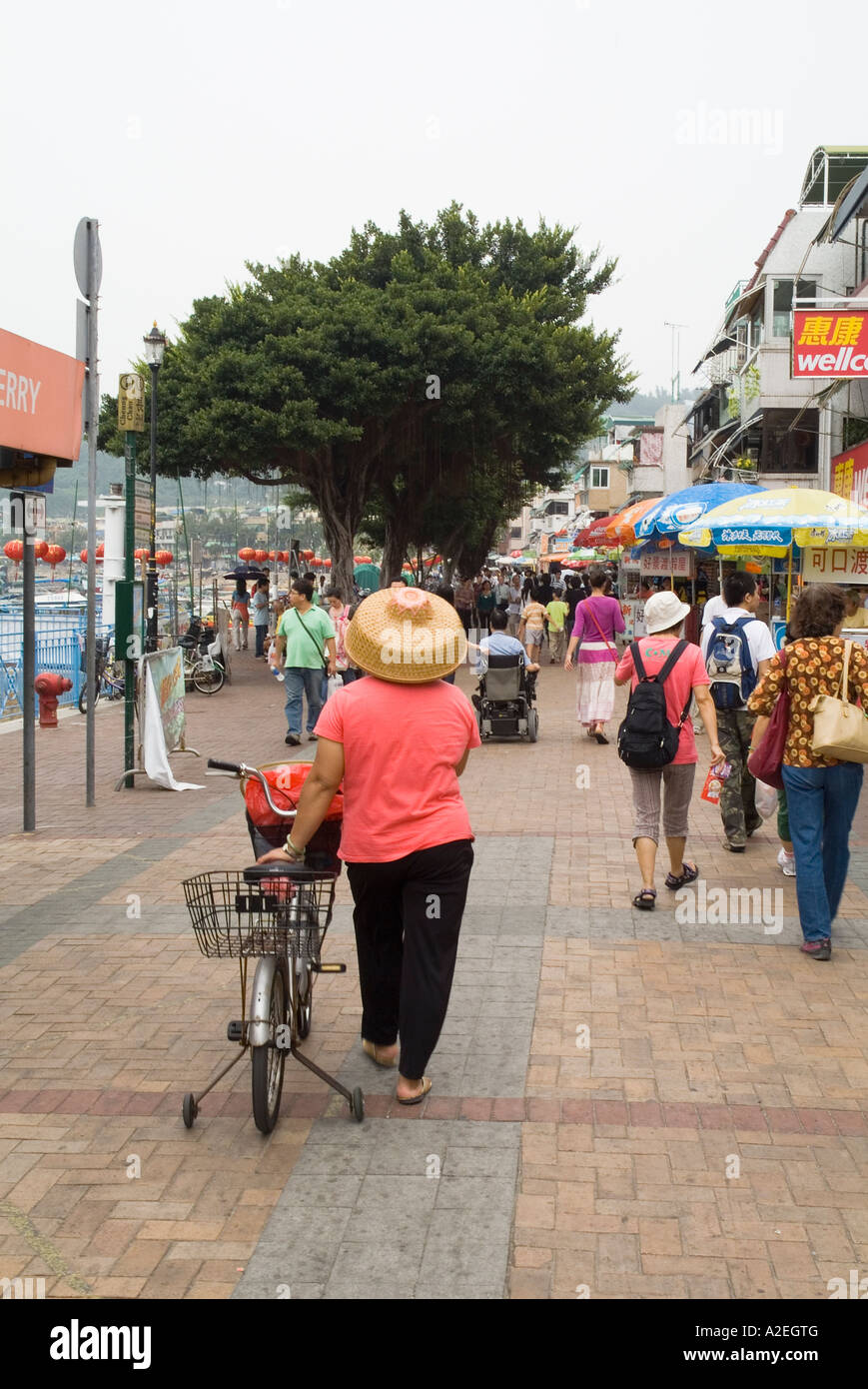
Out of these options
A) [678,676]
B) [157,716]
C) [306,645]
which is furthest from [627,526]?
[678,676]

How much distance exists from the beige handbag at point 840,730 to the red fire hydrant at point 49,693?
918 cm

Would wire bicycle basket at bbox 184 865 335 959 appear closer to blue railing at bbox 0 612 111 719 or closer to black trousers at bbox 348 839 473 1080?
black trousers at bbox 348 839 473 1080

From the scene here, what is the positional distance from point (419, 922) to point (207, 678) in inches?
689

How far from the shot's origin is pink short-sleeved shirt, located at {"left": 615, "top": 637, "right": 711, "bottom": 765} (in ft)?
23.0

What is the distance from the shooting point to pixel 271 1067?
430 cm

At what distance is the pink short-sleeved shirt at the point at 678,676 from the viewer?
7.01 metres

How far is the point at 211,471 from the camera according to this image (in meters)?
28.4

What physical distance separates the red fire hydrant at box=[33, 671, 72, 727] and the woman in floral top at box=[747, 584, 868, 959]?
8995 millimetres

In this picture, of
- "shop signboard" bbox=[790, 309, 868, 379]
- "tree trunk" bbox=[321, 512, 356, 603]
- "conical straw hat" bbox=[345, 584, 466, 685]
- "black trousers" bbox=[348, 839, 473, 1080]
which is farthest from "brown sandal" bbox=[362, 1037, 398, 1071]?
"tree trunk" bbox=[321, 512, 356, 603]

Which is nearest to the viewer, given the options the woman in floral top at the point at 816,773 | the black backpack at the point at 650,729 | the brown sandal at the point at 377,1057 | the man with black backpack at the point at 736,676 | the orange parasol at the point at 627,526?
the brown sandal at the point at 377,1057

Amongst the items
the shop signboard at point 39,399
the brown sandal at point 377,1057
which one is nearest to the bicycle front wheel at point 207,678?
the shop signboard at point 39,399

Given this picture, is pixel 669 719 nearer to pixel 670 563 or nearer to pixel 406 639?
pixel 406 639

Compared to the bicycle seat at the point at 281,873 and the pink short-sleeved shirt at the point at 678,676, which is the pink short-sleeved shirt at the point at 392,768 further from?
the pink short-sleeved shirt at the point at 678,676

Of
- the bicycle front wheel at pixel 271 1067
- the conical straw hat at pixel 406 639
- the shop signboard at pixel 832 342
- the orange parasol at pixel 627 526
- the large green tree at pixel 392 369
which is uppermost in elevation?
the large green tree at pixel 392 369
